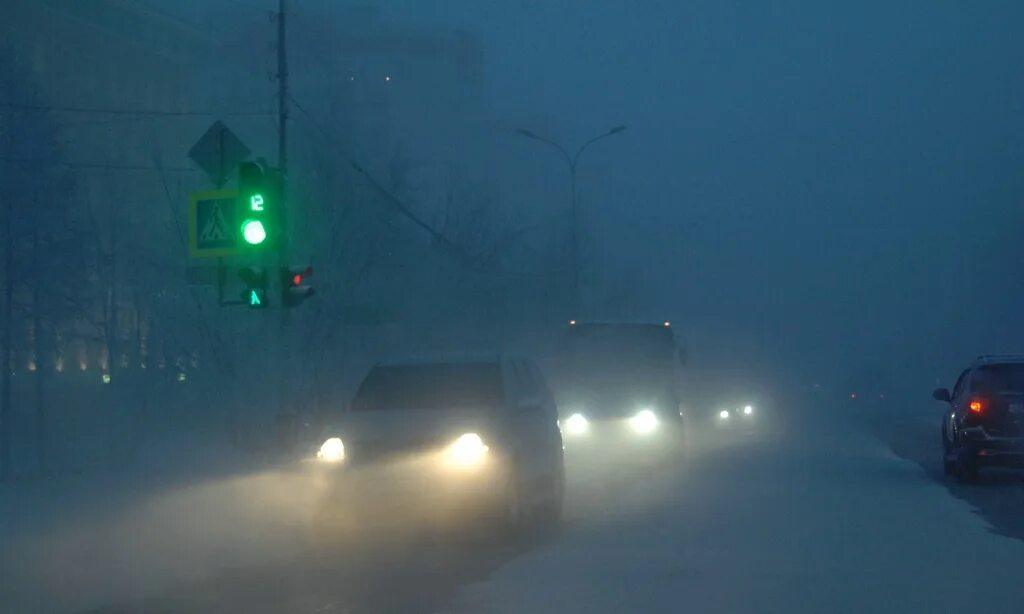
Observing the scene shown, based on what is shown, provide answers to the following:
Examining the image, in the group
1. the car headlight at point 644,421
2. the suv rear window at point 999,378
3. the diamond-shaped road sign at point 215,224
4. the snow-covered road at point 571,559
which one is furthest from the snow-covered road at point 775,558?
the car headlight at point 644,421

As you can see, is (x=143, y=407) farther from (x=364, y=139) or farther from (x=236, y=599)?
(x=236, y=599)

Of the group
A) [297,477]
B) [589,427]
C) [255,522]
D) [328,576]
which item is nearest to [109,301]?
[589,427]

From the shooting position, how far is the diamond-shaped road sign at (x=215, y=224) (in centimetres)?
1673

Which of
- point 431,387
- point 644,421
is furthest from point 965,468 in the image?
point 431,387

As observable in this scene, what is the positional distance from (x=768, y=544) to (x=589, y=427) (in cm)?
1556

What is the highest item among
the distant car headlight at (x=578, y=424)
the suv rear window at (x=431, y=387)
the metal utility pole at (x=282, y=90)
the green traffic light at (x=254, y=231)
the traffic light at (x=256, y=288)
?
the metal utility pole at (x=282, y=90)

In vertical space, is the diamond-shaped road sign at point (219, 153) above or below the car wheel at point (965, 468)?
above

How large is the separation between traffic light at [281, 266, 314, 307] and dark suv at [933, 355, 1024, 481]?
35.1ft

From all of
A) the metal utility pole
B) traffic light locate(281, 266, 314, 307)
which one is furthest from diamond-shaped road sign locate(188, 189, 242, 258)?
the metal utility pole

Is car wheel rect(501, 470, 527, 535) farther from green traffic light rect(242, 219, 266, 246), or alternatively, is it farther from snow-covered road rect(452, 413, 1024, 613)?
green traffic light rect(242, 219, 266, 246)

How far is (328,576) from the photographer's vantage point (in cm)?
1188

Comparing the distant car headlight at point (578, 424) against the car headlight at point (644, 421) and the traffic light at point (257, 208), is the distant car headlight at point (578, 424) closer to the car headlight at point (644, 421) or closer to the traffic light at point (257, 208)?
the car headlight at point (644, 421)

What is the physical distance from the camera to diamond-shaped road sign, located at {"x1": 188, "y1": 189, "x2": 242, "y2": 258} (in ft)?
54.9

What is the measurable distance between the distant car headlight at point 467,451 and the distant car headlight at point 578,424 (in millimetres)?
15369
